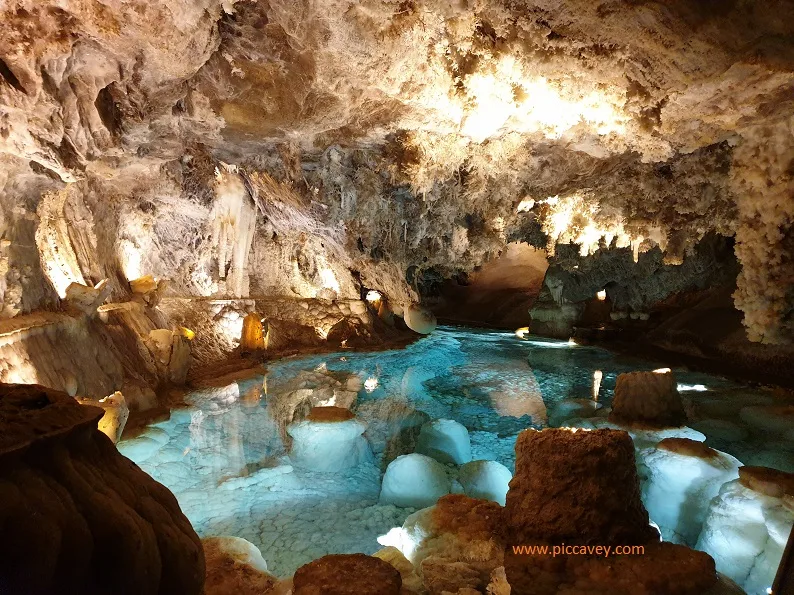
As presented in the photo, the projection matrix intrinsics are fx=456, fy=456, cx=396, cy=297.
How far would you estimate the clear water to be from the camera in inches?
179

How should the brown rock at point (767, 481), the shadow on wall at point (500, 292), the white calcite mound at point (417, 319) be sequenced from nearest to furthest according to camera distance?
the brown rock at point (767, 481) < the white calcite mound at point (417, 319) < the shadow on wall at point (500, 292)

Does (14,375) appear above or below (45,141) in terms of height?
below

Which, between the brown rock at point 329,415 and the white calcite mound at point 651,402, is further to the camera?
the white calcite mound at point 651,402

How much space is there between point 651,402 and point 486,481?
270 centimetres

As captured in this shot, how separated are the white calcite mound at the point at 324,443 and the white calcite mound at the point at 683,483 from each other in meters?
3.36

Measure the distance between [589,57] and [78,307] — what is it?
7.06 meters

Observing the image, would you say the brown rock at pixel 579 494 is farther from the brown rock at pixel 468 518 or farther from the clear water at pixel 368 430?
the clear water at pixel 368 430

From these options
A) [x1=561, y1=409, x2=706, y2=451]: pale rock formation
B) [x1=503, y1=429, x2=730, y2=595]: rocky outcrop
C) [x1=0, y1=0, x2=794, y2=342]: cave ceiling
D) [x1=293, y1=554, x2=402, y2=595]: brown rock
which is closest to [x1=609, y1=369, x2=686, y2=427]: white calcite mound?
[x1=561, y1=409, x2=706, y2=451]: pale rock formation

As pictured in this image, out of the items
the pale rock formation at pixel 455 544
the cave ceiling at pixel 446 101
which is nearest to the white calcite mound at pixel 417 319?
the cave ceiling at pixel 446 101

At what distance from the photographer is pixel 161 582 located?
1.88 metres

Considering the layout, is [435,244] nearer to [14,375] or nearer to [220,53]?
[220,53]

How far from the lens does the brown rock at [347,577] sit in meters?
2.66

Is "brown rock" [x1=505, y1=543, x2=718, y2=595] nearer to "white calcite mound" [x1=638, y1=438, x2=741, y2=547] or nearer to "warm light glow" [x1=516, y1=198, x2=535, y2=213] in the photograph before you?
"white calcite mound" [x1=638, y1=438, x2=741, y2=547]

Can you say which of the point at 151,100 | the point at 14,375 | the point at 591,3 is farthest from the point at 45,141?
the point at 591,3
